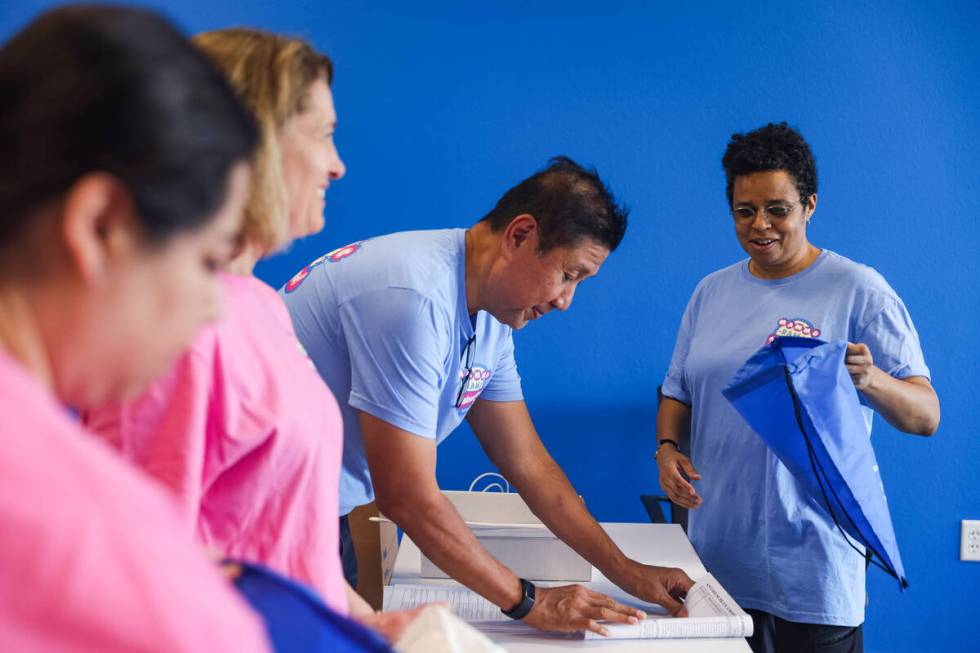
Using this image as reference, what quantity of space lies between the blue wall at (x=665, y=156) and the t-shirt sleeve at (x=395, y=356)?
1519 mm

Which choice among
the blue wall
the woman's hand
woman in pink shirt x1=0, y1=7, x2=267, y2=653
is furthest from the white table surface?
woman in pink shirt x1=0, y1=7, x2=267, y2=653

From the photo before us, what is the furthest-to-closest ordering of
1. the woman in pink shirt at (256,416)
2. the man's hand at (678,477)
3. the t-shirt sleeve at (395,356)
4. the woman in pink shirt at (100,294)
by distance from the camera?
the man's hand at (678,477) → the t-shirt sleeve at (395,356) → the woman in pink shirt at (256,416) → the woman in pink shirt at (100,294)

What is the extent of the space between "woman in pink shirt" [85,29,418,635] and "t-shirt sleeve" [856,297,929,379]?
1.20 m

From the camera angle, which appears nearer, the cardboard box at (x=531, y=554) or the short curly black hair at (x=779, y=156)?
the cardboard box at (x=531, y=554)

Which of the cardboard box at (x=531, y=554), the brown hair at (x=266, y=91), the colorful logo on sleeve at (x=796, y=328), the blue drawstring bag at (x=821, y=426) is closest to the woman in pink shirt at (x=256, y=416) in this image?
Result: the brown hair at (x=266, y=91)

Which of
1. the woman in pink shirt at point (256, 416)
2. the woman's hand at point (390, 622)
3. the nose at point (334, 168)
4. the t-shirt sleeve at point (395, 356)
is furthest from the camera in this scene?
the t-shirt sleeve at point (395, 356)

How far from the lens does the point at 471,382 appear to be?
1570 millimetres

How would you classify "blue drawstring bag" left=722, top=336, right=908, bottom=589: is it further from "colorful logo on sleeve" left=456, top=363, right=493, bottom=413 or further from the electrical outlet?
the electrical outlet

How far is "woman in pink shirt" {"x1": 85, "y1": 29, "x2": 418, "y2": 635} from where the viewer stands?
76 centimetres

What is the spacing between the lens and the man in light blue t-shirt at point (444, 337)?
4.50ft

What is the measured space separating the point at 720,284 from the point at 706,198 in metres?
0.88

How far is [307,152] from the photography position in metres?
1.00

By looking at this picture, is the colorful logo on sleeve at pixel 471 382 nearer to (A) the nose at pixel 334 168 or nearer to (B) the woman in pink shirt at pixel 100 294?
(A) the nose at pixel 334 168

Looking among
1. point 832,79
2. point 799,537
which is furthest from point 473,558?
point 832,79
